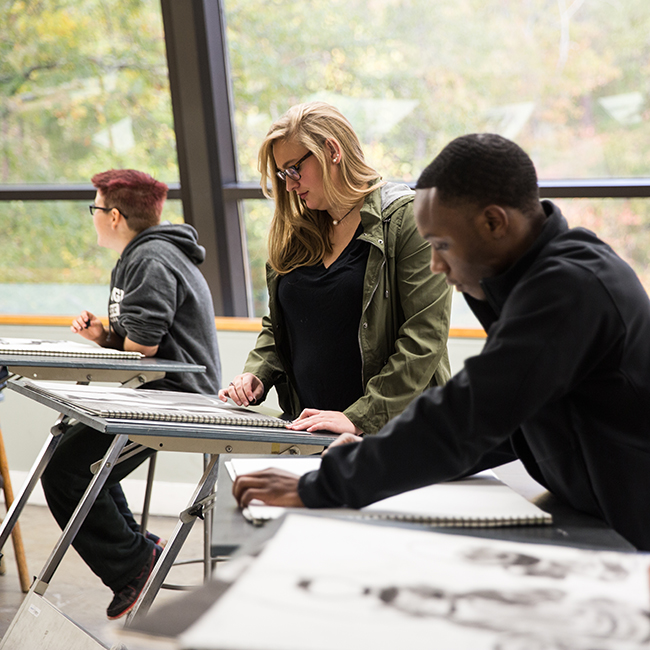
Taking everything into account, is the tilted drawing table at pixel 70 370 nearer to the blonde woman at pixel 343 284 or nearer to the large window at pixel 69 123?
the blonde woman at pixel 343 284

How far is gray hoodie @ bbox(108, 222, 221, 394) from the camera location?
253 centimetres

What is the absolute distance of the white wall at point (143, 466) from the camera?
3.68 meters

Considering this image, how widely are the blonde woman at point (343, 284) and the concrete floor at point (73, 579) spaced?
956mm

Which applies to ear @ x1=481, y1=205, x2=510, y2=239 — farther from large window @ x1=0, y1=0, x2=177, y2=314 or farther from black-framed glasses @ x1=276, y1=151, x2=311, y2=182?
large window @ x1=0, y1=0, x2=177, y2=314

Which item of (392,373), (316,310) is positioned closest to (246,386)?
(316,310)

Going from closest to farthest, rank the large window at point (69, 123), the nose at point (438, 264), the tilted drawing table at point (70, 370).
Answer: the nose at point (438, 264), the tilted drawing table at point (70, 370), the large window at point (69, 123)

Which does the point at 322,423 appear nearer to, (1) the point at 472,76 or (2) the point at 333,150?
(2) the point at 333,150

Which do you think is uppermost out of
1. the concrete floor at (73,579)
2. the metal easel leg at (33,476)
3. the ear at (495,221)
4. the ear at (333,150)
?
the ear at (333,150)

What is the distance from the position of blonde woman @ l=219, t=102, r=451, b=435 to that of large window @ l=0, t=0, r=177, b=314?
2.05 metres

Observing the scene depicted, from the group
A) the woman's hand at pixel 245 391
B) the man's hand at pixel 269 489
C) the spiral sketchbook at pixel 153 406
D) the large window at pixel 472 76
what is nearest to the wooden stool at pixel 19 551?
the spiral sketchbook at pixel 153 406

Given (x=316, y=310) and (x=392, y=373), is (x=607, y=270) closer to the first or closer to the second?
(x=392, y=373)

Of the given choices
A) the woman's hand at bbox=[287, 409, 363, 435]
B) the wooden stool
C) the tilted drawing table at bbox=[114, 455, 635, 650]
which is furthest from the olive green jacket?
the wooden stool

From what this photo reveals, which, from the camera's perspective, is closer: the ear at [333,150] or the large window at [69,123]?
the ear at [333,150]

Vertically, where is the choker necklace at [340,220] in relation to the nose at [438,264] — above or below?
below
